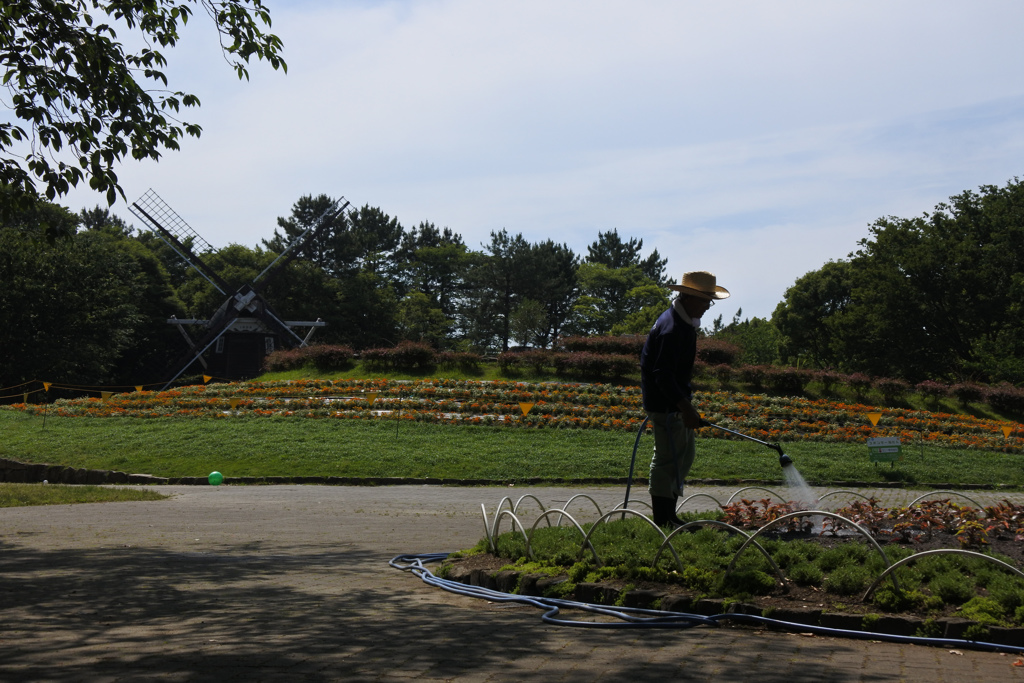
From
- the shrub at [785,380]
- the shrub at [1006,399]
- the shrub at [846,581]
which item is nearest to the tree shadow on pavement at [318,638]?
the shrub at [846,581]

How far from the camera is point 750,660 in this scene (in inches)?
173

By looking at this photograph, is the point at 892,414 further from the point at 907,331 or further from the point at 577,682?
the point at 577,682

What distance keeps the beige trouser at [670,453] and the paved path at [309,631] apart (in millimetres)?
1916

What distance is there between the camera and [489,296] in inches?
2815

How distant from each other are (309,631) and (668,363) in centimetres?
359

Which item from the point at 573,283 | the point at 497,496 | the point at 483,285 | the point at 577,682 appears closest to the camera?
the point at 577,682

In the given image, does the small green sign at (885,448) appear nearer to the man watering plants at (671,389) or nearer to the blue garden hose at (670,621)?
the man watering plants at (671,389)

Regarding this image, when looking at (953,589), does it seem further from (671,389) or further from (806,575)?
(671,389)

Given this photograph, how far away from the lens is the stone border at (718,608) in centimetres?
473

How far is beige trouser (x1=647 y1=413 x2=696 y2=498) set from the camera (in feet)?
23.9

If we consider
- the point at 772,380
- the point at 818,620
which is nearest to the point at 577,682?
the point at 818,620

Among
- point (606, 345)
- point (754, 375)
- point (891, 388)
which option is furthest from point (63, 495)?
point (891, 388)

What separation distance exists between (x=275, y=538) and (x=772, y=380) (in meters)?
26.7

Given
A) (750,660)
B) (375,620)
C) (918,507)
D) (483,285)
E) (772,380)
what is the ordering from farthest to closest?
(483,285) → (772,380) → (918,507) → (375,620) → (750,660)
